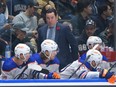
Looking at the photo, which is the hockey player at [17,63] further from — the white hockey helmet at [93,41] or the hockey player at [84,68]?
the white hockey helmet at [93,41]

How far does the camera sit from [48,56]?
765 cm

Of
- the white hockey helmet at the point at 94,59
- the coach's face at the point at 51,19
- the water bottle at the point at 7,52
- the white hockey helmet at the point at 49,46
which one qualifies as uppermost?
the coach's face at the point at 51,19

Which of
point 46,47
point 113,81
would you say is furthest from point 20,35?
point 113,81

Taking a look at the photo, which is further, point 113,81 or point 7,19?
point 7,19

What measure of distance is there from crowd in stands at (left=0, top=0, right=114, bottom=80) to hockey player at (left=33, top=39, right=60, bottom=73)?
514 mm

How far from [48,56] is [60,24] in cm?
97

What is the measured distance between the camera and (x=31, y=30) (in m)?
9.17

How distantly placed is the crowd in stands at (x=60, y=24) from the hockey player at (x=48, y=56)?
1.69ft

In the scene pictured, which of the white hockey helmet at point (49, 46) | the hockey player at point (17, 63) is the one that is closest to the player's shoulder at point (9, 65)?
the hockey player at point (17, 63)

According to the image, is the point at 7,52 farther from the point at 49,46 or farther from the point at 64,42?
the point at 49,46

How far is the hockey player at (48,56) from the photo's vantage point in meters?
7.60

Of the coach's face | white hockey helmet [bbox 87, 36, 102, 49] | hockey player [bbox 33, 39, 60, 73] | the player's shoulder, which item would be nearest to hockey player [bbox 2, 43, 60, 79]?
the player's shoulder

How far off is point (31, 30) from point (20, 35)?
288mm

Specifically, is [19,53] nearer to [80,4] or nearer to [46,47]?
[46,47]
